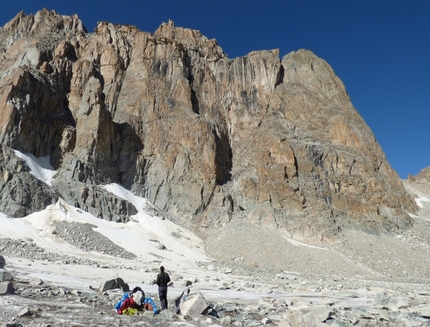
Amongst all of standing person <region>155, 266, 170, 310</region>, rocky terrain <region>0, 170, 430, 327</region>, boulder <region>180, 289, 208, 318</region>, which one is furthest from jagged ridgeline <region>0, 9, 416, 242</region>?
boulder <region>180, 289, 208, 318</region>

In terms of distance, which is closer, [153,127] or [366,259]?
[366,259]

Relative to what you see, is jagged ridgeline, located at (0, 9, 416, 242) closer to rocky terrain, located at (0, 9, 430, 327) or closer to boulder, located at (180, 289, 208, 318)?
rocky terrain, located at (0, 9, 430, 327)

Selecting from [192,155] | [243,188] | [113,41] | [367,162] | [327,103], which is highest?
[113,41]

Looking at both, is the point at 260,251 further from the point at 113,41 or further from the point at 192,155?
the point at 113,41

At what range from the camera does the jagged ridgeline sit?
5338cm

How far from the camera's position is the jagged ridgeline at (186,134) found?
2101 inches

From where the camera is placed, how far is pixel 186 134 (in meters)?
65.6

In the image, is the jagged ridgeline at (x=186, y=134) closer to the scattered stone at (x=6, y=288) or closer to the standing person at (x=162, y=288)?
the scattered stone at (x=6, y=288)

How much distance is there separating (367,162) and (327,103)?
57.2ft

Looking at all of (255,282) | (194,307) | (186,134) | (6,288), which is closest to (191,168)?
(186,134)

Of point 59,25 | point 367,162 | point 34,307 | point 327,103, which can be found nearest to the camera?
point 34,307

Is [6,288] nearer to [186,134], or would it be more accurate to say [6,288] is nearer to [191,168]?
[191,168]

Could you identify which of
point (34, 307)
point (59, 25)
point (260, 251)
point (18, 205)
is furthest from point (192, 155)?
→ point (34, 307)

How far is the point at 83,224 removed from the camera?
4238 cm
